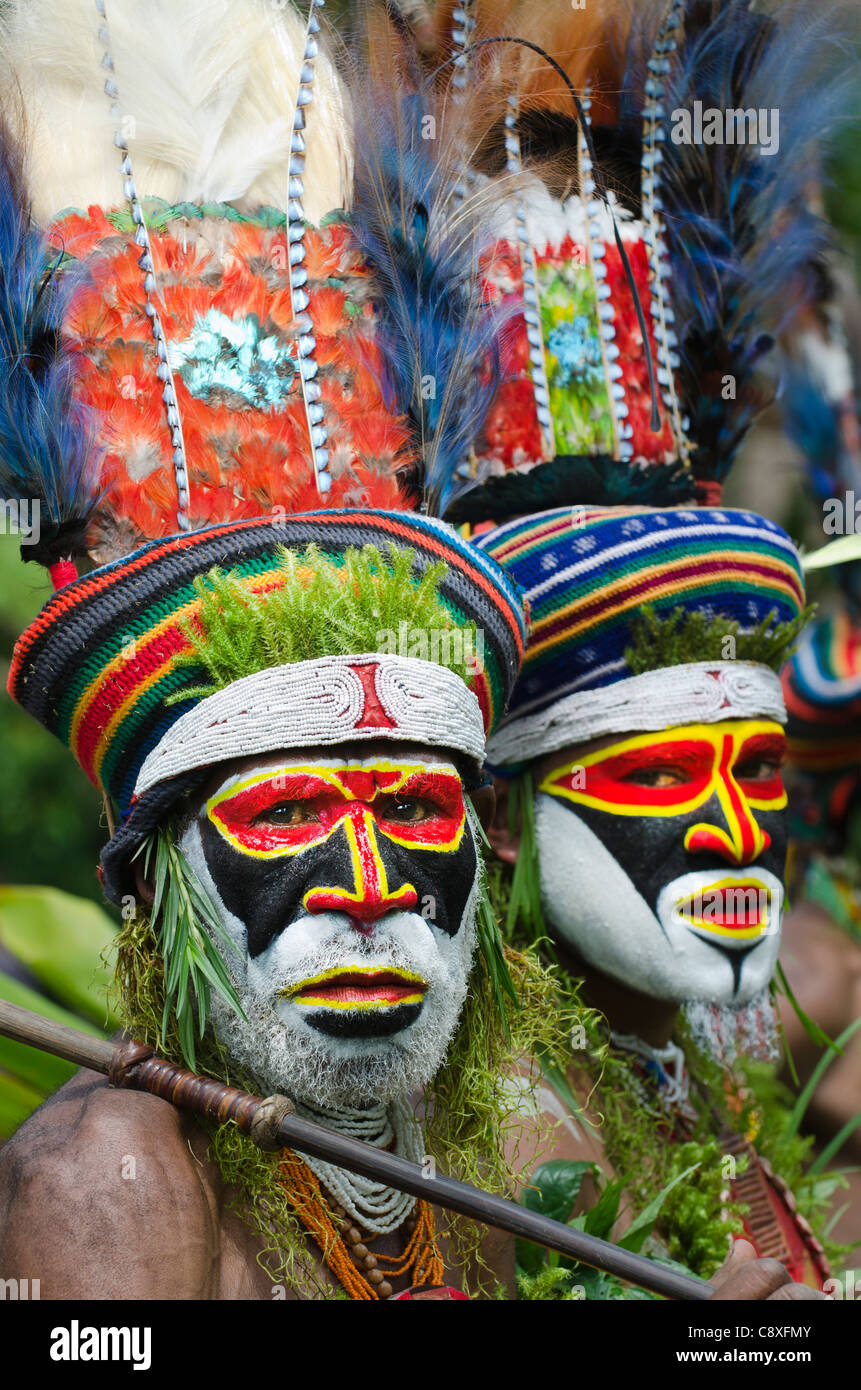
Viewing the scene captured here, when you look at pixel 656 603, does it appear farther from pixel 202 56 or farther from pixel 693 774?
pixel 202 56

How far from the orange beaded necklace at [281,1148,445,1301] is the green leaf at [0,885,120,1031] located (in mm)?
1059

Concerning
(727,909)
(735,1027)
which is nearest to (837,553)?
(727,909)

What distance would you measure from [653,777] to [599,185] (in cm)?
140

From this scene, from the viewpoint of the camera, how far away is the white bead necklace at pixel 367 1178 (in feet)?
8.71

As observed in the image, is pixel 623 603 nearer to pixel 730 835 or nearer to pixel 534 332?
pixel 730 835

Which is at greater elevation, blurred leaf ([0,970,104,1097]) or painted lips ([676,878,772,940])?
painted lips ([676,878,772,940])

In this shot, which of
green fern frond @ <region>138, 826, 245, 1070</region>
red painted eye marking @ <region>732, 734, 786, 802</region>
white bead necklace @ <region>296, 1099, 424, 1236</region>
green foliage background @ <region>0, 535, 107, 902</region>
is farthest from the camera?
green foliage background @ <region>0, 535, 107, 902</region>

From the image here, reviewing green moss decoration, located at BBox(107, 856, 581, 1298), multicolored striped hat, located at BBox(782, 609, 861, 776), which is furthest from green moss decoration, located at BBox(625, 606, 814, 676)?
multicolored striped hat, located at BBox(782, 609, 861, 776)

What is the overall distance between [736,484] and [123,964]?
7.18 metres

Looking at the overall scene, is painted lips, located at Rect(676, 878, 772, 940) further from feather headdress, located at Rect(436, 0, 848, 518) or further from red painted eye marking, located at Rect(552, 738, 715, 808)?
feather headdress, located at Rect(436, 0, 848, 518)

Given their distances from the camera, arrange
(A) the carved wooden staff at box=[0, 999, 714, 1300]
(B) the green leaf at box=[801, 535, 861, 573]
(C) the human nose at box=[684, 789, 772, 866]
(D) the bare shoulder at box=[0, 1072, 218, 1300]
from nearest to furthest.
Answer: (D) the bare shoulder at box=[0, 1072, 218, 1300], (A) the carved wooden staff at box=[0, 999, 714, 1300], (C) the human nose at box=[684, 789, 772, 866], (B) the green leaf at box=[801, 535, 861, 573]

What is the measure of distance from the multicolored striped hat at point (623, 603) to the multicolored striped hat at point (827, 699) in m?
2.98

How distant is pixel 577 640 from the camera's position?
343 centimetres

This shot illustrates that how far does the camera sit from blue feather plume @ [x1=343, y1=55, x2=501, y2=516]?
299cm
